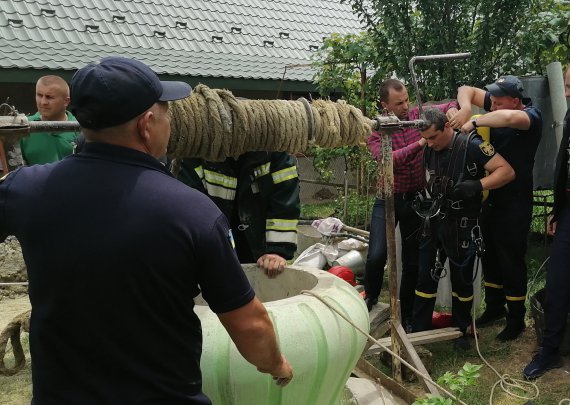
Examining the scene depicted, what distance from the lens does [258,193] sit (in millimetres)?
3277

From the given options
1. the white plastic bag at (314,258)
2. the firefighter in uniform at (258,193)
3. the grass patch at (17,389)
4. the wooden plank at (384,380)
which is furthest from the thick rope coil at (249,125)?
the white plastic bag at (314,258)

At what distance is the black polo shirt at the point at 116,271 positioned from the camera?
1.49 metres

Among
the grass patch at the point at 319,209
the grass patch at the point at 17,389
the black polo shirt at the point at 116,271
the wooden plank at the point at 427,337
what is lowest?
the grass patch at the point at 319,209

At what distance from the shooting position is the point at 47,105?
14.8 ft

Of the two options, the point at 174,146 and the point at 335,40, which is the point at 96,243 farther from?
the point at 335,40

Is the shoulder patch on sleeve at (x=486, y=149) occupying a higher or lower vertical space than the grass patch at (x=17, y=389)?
higher

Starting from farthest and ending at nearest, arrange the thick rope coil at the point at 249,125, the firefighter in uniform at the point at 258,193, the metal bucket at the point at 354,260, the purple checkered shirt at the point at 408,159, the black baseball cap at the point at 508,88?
the metal bucket at the point at 354,260 < the purple checkered shirt at the point at 408,159 < the black baseball cap at the point at 508,88 < the firefighter in uniform at the point at 258,193 < the thick rope coil at the point at 249,125

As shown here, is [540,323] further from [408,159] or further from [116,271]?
[116,271]

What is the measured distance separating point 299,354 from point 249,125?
102 cm

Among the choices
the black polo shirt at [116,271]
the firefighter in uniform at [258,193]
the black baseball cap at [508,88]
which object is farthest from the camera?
the black baseball cap at [508,88]

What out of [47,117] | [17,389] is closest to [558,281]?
[17,389]

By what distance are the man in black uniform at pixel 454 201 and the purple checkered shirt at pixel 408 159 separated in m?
0.11

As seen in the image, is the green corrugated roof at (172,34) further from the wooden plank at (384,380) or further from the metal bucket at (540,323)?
the metal bucket at (540,323)

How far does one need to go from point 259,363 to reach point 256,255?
5.58 feet
